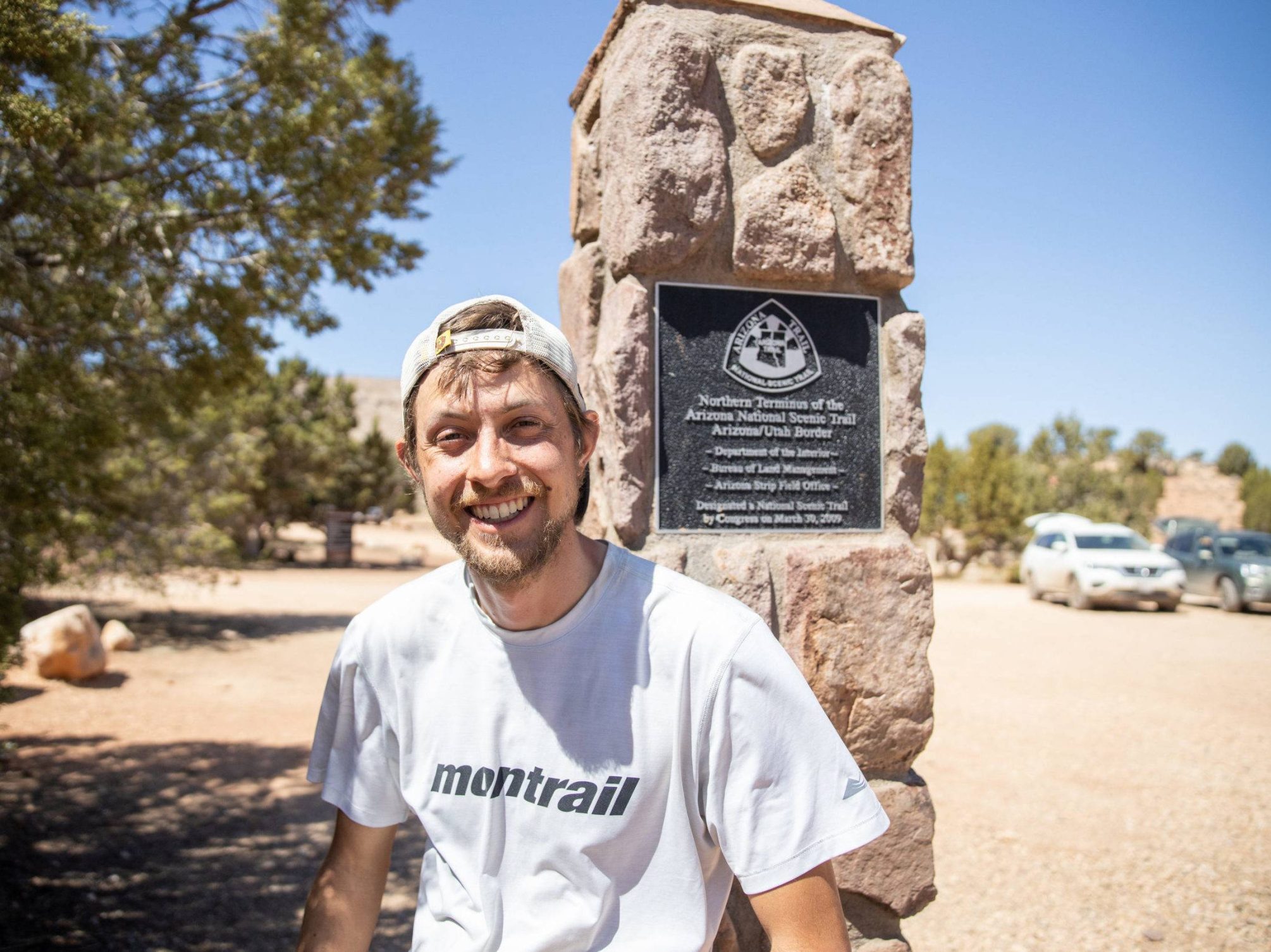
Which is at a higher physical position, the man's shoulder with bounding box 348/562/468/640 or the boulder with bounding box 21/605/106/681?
the man's shoulder with bounding box 348/562/468/640

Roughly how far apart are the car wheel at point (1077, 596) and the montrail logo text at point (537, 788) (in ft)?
47.9

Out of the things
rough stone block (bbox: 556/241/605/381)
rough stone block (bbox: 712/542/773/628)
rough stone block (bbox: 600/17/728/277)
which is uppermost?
rough stone block (bbox: 600/17/728/277)

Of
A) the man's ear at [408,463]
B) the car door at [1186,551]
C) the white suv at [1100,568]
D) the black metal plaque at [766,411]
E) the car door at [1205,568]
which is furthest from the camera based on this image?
the car door at [1186,551]

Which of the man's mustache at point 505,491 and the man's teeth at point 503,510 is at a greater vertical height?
the man's mustache at point 505,491

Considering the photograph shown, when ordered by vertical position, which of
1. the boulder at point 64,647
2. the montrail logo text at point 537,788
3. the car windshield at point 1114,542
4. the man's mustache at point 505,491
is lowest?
the boulder at point 64,647

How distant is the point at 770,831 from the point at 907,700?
3.86 feet

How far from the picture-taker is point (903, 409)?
9.06ft

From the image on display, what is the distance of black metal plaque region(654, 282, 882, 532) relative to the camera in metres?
2.62

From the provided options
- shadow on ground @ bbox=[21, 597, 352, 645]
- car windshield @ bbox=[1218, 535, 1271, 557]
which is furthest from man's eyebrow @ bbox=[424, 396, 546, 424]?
car windshield @ bbox=[1218, 535, 1271, 557]

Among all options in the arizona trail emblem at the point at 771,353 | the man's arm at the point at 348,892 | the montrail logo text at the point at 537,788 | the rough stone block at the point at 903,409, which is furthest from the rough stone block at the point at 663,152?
the man's arm at the point at 348,892

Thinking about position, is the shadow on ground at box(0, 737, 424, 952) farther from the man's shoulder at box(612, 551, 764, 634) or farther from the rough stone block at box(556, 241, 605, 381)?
the man's shoulder at box(612, 551, 764, 634)

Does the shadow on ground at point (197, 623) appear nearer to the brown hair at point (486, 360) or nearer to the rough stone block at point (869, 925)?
the rough stone block at point (869, 925)

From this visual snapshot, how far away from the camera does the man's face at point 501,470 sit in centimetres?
172

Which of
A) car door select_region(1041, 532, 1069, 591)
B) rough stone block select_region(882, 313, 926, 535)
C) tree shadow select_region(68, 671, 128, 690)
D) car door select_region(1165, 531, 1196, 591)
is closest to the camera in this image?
rough stone block select_region(882, 313, 926, 535)
